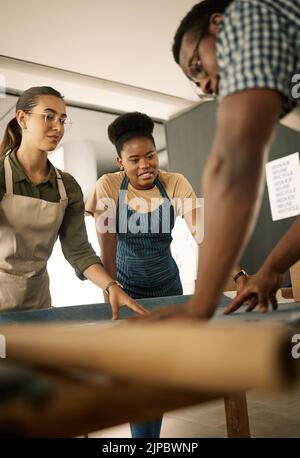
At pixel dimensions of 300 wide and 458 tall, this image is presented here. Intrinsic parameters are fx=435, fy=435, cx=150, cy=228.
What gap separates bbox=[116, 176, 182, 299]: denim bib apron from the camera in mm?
2094

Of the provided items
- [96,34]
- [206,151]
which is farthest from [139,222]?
[206,151]

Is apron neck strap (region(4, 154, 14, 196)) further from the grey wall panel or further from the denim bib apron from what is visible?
the grey wall panel

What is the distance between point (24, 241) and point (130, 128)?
0.83 m

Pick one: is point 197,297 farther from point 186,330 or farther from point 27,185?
point 27,185

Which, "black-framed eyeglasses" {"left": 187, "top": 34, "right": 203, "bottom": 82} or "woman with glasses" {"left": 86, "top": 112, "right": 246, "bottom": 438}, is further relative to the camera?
"woman with glasses" {"left": 86, "top": 112, "right": 246, "bottom": 438}

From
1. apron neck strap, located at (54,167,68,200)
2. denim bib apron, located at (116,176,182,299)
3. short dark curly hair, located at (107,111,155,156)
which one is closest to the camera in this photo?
apron neck strap, located at (54,167,68,200)

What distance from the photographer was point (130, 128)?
2.24 meters

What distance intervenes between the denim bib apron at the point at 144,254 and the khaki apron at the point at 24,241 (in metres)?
0.38

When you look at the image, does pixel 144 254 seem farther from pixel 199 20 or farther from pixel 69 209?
pixel 199 20

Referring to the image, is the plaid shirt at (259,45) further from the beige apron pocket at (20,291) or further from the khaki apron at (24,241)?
the beige apron pocket at (20,291)

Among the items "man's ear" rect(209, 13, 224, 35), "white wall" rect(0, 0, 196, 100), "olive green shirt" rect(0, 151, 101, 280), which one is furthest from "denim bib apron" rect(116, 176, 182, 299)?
"white wall" rect(0, 0, 196, 100)

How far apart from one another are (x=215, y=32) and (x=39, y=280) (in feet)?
4.35
